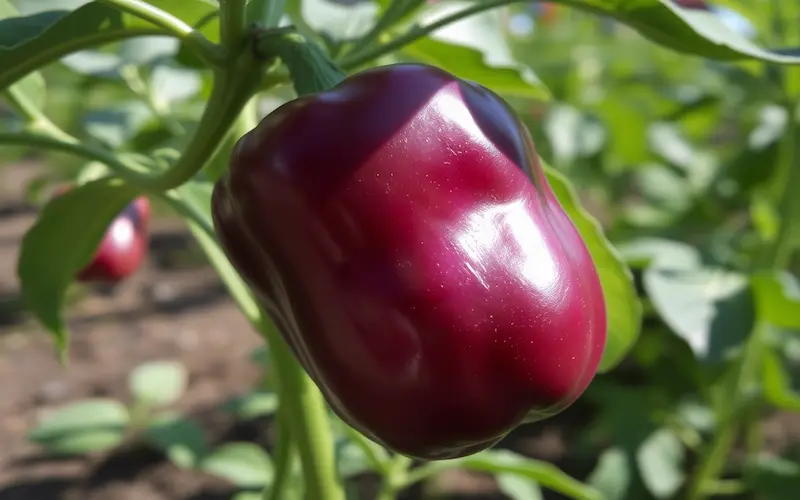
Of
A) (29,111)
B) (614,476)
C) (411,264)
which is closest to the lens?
(411,264)

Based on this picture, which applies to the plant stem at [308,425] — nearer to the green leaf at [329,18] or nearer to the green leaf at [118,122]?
the green leaf at [329,18]

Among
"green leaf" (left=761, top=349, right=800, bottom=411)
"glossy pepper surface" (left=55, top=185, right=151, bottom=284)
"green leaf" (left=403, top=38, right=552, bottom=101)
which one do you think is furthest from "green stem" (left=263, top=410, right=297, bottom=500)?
"green leaf" (left=761, top=349, right=800, bottom=411)

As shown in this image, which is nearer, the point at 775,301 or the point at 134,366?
the point at 775,301

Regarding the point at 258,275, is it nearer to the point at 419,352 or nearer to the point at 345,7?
the point at 419,352

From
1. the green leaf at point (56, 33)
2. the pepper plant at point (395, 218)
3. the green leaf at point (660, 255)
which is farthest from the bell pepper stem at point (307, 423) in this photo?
the green leaf at point (660, 255)

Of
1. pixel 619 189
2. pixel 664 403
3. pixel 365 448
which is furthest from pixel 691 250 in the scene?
pixel 619 189

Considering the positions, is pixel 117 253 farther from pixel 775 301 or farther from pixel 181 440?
pixel 775 301

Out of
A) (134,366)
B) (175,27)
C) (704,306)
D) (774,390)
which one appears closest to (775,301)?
(704,306)
